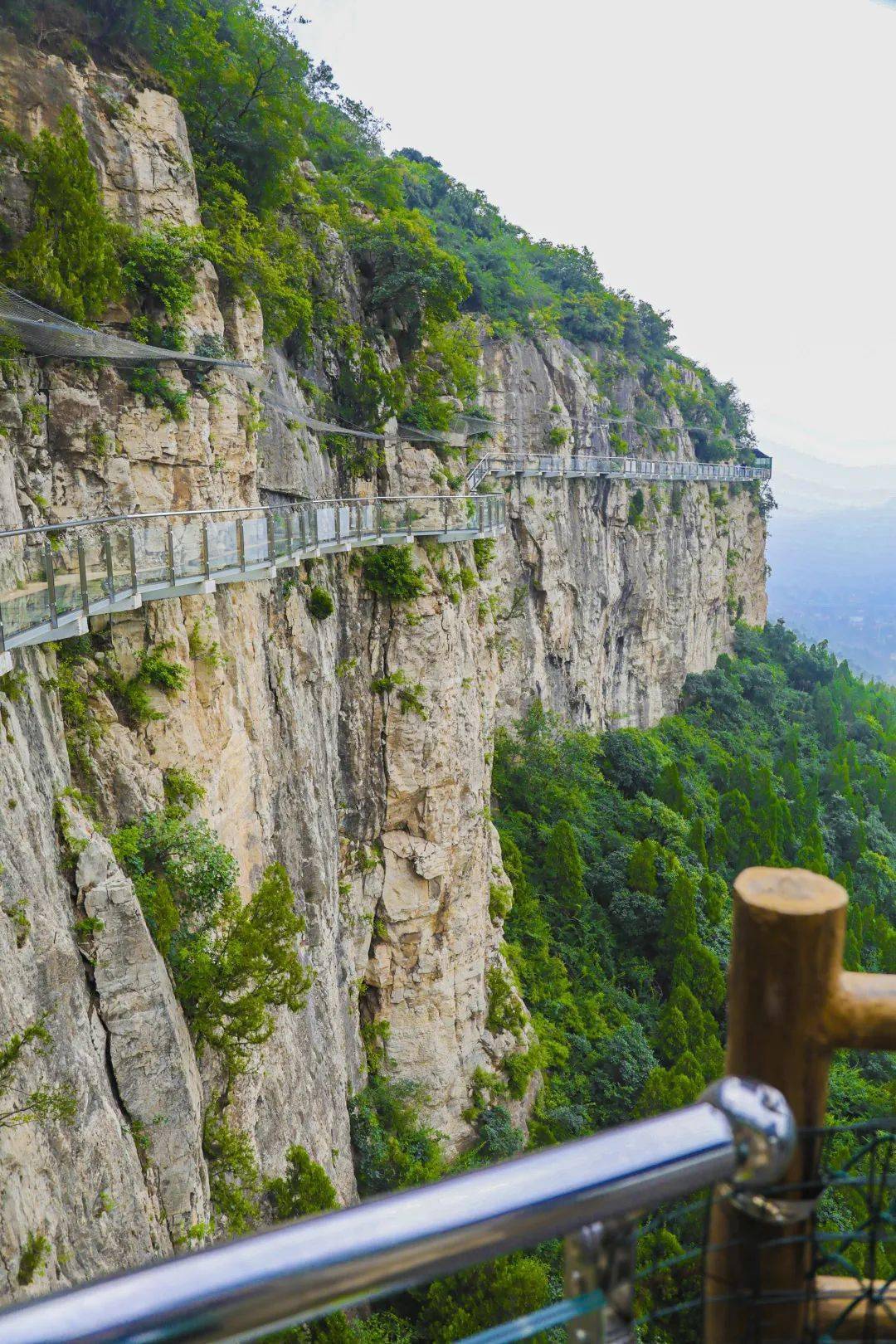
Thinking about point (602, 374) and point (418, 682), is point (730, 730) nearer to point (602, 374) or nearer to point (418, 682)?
point (602, 374)

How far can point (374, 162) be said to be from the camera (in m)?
21.6

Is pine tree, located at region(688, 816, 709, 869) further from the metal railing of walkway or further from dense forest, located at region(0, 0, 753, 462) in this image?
dense forest, located at region(0, 0, 753, 462)

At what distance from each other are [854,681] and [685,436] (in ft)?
56.2

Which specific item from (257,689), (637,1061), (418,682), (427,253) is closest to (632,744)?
(637,1061)

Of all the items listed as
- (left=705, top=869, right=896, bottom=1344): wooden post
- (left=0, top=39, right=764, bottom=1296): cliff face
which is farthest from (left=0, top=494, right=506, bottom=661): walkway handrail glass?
(left=705, top=869, right=896, bottom=1344): wooden post

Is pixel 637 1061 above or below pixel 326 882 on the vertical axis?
below

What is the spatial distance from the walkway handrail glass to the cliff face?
596 mm

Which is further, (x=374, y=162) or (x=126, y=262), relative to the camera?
(x=374, y=162)

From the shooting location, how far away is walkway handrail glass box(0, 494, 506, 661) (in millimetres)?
6977

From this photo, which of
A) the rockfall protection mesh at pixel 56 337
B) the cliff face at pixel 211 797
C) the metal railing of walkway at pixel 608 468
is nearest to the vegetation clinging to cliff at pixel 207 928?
the cliff face at pixel 211 797

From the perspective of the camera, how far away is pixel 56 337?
29.7ft

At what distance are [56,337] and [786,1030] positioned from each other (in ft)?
32.2

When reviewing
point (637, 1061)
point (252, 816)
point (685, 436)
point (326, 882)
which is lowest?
point (637, 1061)

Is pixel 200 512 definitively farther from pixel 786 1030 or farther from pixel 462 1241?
pixel 462 1241
